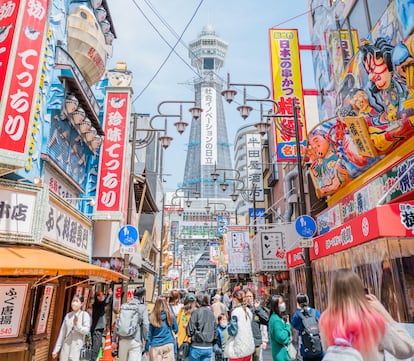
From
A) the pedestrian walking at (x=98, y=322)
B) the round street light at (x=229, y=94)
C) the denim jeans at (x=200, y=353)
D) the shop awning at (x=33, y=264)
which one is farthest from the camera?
the round street light at (x=229, y=94)

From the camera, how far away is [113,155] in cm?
1340

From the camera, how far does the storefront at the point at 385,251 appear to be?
7.19m

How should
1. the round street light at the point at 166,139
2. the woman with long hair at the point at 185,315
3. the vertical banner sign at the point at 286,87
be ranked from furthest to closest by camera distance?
1. the vertical banner sign at the point at 286,87
2. the round street light at the point at 166,139
3. the woman with long hair at the point at 185,315

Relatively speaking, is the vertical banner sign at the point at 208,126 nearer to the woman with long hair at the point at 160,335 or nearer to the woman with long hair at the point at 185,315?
the woman with long hair at the point at 185,315

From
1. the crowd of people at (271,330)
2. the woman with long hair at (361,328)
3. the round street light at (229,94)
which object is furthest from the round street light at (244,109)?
the woman with long hair at (361,328)

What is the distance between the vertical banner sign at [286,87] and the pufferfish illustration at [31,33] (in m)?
10.6

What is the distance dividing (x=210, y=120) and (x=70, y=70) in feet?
455

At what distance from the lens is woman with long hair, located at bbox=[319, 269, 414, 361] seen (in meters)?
2.58

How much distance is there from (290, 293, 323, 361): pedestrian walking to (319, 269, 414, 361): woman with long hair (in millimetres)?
3276

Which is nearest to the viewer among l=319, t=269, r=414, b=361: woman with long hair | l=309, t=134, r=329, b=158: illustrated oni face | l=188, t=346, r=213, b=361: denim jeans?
l=319, t=269, r=414, b=361: woman with long hair

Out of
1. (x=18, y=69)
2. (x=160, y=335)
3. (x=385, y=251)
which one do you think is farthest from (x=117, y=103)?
(x=385, y=251)

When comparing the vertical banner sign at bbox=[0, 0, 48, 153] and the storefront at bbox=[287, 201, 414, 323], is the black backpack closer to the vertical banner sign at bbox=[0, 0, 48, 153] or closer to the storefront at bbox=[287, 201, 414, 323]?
the storefront at bbox=[287, 201, 414, 323]

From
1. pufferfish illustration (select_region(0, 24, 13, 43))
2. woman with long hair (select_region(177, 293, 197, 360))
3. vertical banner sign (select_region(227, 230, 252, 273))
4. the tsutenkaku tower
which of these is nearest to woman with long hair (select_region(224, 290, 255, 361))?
woman with long hair (select_region(177, 293, 197, 360))

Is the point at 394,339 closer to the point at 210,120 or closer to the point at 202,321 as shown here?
the point at 202,321
